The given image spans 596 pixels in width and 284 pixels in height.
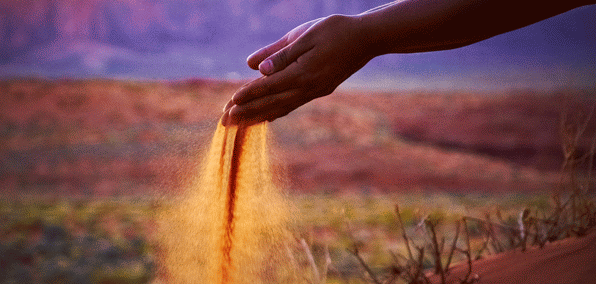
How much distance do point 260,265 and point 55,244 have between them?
6.82 meters

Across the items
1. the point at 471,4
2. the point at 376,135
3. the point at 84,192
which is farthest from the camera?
the point at 376,135

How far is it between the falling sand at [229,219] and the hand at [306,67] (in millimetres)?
232

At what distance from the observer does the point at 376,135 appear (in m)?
29.1

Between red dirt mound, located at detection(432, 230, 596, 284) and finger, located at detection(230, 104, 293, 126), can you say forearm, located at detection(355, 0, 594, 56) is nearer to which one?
finger, located at detection(230, 104, 293, 126)

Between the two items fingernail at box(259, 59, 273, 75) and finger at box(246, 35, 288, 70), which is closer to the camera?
fingernail at box(259, 59, 273, 75)

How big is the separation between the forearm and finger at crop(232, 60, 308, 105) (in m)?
0.30

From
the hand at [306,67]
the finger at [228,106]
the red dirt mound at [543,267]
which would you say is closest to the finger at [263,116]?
the hand at [306,67]

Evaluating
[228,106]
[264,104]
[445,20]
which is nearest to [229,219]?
[228,106]

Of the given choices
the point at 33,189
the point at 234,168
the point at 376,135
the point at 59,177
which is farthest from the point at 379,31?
the point at 376,135

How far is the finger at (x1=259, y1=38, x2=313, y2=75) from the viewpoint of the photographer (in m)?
1.74

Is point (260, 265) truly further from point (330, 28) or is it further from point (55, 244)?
point (55, 244)

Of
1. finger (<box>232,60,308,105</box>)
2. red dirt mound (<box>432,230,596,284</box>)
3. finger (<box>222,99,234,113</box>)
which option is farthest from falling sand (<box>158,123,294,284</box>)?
red dirt mound (<box>432,230,596,284</box>)

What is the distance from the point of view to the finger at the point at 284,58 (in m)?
1.74

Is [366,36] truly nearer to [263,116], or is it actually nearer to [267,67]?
[267,67]
